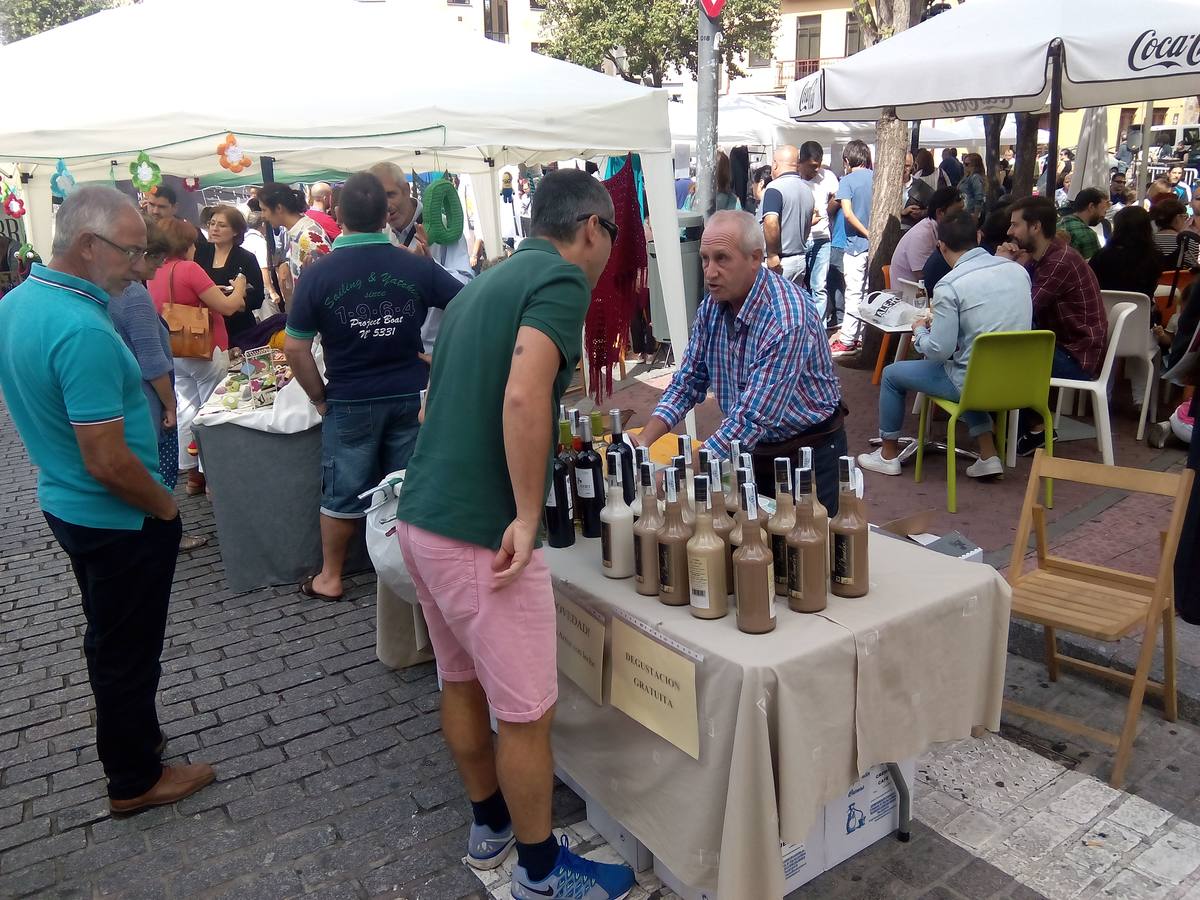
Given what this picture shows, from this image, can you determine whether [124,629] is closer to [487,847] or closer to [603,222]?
[487,847]

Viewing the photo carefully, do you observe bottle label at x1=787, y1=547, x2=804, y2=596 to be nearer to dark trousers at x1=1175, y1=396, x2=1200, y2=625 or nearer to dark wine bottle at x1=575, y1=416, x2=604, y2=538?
dark wine bottle at x1=575, y1=416, x2=604, y2=538

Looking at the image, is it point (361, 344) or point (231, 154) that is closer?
point (361, 344)

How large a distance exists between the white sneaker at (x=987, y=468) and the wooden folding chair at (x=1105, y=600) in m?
1.90

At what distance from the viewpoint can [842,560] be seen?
7.19 ft

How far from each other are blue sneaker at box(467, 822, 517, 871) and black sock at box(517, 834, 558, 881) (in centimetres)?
27

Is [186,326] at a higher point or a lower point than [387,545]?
higher

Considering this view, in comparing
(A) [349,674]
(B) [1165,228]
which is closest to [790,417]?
(A) [349,674]

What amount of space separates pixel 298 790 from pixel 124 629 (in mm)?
771

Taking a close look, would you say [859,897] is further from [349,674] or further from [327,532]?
[327,532]

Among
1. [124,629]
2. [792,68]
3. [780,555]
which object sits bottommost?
[124,629]

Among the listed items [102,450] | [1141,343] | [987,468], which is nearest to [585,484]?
[102,450]

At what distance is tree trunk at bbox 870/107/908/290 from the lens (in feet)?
25.9

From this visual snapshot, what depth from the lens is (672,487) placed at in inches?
85.9

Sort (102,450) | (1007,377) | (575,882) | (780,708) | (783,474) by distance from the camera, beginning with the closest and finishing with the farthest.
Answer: (780,708), (783,474), (575,882), (102,450), (1007,377)
